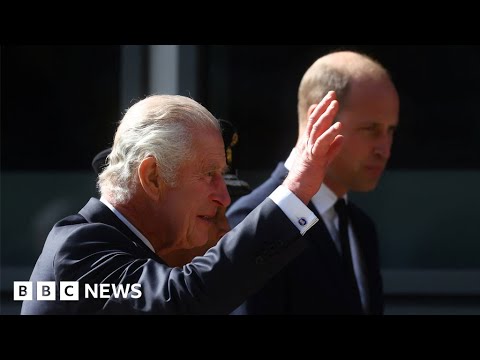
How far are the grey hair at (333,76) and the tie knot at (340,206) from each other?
26cm

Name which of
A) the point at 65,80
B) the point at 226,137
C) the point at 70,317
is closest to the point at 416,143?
the point at 65,80

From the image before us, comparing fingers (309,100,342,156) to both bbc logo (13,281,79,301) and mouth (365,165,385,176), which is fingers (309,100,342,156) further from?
mouth (365,165,385,176)

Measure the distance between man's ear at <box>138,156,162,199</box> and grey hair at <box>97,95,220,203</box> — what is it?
0.04 ft

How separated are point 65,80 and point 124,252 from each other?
3.00 m

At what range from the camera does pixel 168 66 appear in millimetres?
4680

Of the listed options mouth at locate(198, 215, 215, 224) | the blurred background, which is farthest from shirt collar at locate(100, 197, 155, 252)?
the blurred background

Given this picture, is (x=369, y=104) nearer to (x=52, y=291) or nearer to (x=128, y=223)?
(x=128, y=223)

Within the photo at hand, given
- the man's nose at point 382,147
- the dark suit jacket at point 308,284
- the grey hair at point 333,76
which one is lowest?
the dark suit jacket at point 308,284

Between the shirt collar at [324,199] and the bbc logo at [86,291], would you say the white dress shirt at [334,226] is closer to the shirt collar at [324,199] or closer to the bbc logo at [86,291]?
the shirt collar at [324,199]

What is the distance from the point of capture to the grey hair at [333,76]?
9.93 feet

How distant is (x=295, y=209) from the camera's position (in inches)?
77.3

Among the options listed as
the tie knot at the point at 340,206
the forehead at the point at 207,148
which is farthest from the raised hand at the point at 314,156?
the tie knot at the point at 340,206

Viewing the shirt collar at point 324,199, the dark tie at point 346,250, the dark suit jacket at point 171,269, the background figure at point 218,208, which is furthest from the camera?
the shirt collar at point 324,199

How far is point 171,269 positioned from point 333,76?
1248mm
